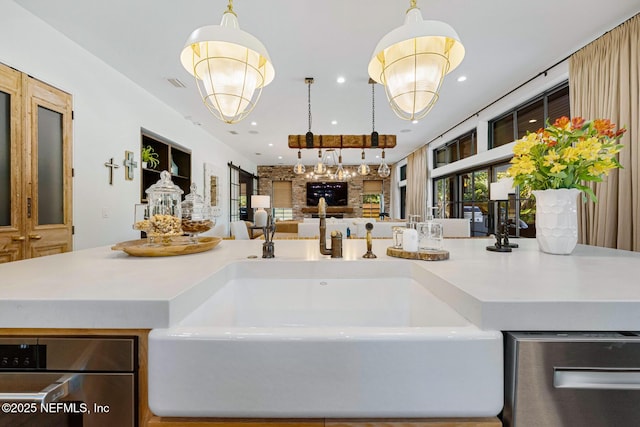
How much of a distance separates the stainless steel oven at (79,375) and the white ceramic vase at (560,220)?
5.08 feet

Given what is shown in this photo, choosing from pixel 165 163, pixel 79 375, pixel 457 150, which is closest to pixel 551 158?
pixel 79 375

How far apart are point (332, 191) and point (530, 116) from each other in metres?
6.76

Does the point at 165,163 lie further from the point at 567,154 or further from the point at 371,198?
the point at 371,198

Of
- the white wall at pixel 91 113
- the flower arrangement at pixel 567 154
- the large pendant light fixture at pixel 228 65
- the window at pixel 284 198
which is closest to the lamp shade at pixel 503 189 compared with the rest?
the flower arrangement at pixel 567 154

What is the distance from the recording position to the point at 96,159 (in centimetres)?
291

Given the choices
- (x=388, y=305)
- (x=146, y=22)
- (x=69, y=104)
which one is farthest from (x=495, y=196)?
(x=69, y=104)

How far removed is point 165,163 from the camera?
430 cm

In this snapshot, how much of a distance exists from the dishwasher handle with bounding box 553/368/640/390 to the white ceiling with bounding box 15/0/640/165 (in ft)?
7.99

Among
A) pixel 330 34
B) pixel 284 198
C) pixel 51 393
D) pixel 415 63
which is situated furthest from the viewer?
pixel 284 198

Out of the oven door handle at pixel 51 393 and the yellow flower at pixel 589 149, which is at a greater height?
the yellow flower at pixel 589 149

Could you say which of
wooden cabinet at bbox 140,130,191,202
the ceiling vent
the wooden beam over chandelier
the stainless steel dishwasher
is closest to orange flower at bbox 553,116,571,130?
the stainless steel dishwasher

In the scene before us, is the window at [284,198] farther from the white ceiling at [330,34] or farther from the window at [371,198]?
the white ceiling at [330,34]

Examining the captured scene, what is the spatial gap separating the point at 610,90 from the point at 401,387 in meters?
3.40

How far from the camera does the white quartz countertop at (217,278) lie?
58cm
